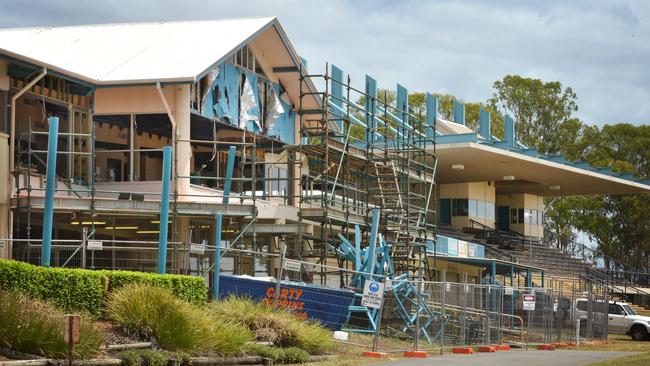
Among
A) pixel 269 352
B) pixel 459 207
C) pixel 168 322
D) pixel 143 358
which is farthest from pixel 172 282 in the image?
pixel 459 207

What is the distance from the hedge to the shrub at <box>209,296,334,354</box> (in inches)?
52.6

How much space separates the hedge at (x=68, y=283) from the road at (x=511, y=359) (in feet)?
16.9

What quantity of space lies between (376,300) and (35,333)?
29.6 feet

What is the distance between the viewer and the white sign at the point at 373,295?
2433 cm

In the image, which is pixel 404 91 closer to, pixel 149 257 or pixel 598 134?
pixel 149 257

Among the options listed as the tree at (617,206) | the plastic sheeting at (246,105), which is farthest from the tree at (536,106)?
the plastic sheeting at (246,105)

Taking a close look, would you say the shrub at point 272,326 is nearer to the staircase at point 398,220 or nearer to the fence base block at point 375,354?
the fence base block at point 375,354

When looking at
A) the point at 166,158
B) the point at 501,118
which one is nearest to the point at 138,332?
the point at 166,158

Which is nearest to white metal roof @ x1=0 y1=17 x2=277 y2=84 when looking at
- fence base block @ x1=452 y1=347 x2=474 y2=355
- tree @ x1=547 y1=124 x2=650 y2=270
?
fence base block @ x1=452 y1=347 x2=474 y2=355

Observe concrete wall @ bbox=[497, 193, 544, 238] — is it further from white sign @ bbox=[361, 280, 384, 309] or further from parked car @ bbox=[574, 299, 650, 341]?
white sign @ bbox=[361, 280, 384, 309]

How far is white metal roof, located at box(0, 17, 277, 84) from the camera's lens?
32.2 meters

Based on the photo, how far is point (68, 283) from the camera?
2006cm

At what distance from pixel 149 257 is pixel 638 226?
63.3 meters

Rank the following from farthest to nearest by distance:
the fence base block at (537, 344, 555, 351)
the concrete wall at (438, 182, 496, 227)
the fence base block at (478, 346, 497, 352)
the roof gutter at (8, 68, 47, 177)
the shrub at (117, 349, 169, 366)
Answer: the concrete wall at (438, 182, 496, 227), the fence base block at (537, 344, 555, 351), the roof gutter at (8, 68, 47, 177), the fence base block at (478, 346, 497, 352), the shrub at (117, 349, 169, 366)
